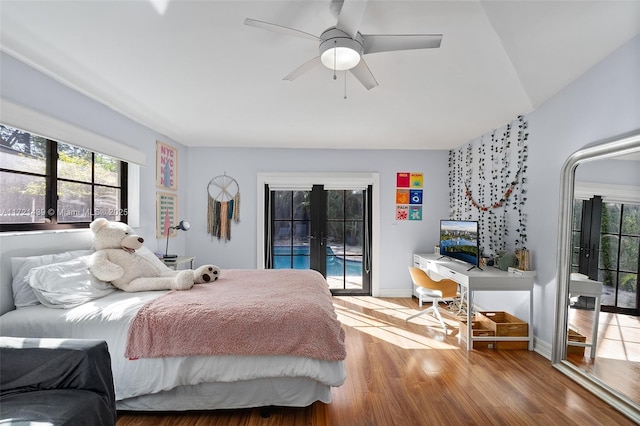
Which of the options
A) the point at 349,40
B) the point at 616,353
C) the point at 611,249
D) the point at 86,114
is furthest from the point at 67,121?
the point at 616,353

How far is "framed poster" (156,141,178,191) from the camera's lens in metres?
3.92

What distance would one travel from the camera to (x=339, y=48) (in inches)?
73.6

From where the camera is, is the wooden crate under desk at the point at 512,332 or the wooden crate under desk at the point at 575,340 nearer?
the wooden crate under desk at the point at 575,340

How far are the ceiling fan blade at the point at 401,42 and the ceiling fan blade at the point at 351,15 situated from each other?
0.13m

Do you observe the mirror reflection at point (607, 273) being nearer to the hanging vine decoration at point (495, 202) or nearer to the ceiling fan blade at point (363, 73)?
the hanging vine decoration at point (495, 202)

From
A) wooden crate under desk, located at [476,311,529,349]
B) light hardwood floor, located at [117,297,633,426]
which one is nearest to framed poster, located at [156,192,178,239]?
light hardwood floor, located at [117,297,633,426]

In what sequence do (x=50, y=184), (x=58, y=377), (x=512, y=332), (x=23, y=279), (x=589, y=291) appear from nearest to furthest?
(x=58, y=377) → (x=23, y=279) → (x=589, y=291) → (x=50, y=184) → (x=512, y=332)

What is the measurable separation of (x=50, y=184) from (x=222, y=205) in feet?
7.77

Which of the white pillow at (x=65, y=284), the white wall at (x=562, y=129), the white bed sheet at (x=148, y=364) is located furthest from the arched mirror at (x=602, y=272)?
the white pillow at (x=65, y=284)

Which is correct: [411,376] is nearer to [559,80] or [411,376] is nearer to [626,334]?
[626,334]

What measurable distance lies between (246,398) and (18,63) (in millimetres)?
2691

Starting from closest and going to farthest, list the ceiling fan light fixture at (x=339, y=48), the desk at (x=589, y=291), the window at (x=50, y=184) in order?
the ceiling fan light fixture at (x=339, y=48) → the window at (x=50, y=184) → the desk at (x=589, y=291)

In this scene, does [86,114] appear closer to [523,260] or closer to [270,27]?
[270,27]

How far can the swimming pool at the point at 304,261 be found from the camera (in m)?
4.91
